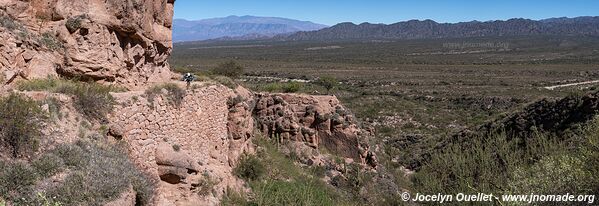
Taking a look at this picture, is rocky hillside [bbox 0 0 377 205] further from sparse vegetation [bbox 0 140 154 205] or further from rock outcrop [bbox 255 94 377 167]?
rock outcrop [bbox 255 94 377 167]

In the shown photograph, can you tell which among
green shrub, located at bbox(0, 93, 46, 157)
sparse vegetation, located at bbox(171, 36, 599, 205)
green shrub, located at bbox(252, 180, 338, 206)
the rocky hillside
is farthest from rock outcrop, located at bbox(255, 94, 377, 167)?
green shrub, located at bbox(0, 93, 46, 157)

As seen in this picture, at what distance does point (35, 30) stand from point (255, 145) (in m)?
8.89

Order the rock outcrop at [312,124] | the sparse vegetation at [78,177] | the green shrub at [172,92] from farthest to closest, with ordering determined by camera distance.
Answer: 1. the rock outcrop at [312,124]
2. the green shrub at [172,92]
3. the sparse vegetation at [78,177]

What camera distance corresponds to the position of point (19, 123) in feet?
27.6

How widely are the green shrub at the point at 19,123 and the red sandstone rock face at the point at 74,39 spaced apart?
217cm

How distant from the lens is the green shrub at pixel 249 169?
52.1 ft

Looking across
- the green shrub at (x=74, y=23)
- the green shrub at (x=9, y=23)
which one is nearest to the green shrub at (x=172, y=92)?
the green shrub at (x=74, y=23)

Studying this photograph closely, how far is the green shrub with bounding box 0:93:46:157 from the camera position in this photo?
8.31 m

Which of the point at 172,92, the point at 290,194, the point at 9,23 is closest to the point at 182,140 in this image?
the point at 172,92

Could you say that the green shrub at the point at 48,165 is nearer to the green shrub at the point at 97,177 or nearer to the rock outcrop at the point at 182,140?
the green shrub at the point at 97,177

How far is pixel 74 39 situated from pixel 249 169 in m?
6.53

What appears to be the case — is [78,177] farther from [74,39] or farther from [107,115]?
[74,39]

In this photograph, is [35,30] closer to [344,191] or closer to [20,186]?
[20,186]

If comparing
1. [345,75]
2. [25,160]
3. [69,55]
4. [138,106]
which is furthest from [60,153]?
[345,75]
